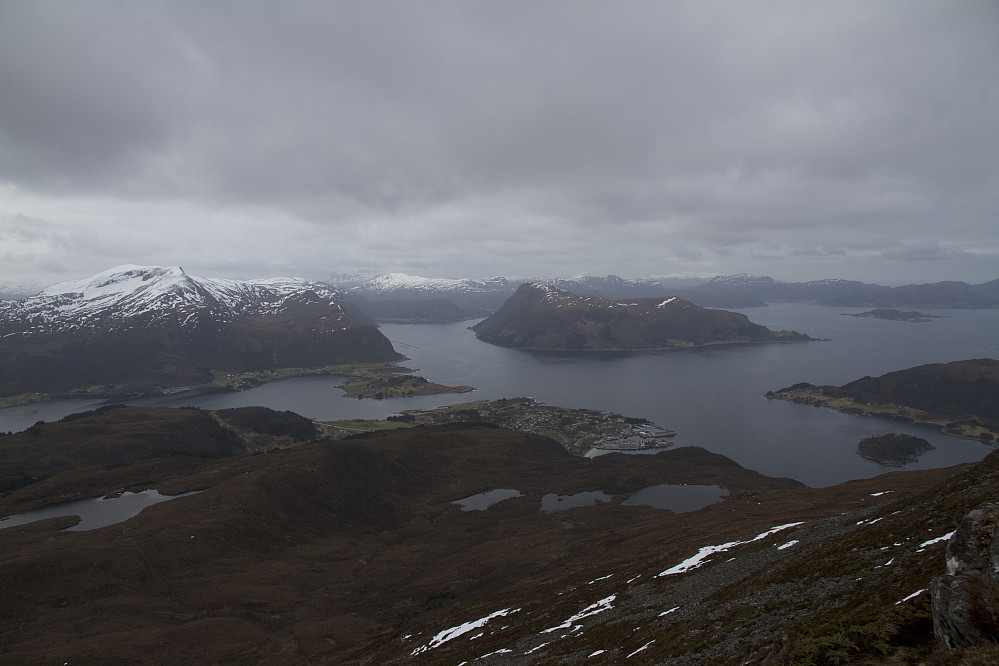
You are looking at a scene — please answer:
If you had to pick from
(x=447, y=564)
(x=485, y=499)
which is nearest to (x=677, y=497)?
(x=485, y=499)

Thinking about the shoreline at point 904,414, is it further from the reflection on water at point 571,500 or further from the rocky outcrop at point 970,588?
the rocky outcrop at point 970,588

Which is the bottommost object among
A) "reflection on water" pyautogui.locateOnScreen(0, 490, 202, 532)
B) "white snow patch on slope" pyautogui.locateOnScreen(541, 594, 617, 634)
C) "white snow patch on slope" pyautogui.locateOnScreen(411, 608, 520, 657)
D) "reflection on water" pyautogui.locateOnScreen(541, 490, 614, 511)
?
"reflection on water" pyautogui.locateOnScreen(541, 490, 614, 511)

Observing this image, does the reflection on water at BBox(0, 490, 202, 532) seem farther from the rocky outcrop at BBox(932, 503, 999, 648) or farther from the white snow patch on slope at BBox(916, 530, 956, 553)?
the rocky outcrop at BBox(932, 503, 999, 648)

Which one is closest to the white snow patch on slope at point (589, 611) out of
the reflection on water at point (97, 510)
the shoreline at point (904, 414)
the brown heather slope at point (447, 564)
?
the brown heather slope at point (447, 564)

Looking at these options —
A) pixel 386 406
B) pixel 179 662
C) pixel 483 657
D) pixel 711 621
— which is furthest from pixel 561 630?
pixel 386 406

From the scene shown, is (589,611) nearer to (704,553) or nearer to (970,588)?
(704,553)

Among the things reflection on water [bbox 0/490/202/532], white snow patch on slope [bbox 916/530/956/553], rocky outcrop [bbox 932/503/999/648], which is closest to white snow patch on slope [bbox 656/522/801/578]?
white snow patch on slope [bbox 916/530/956/553]
